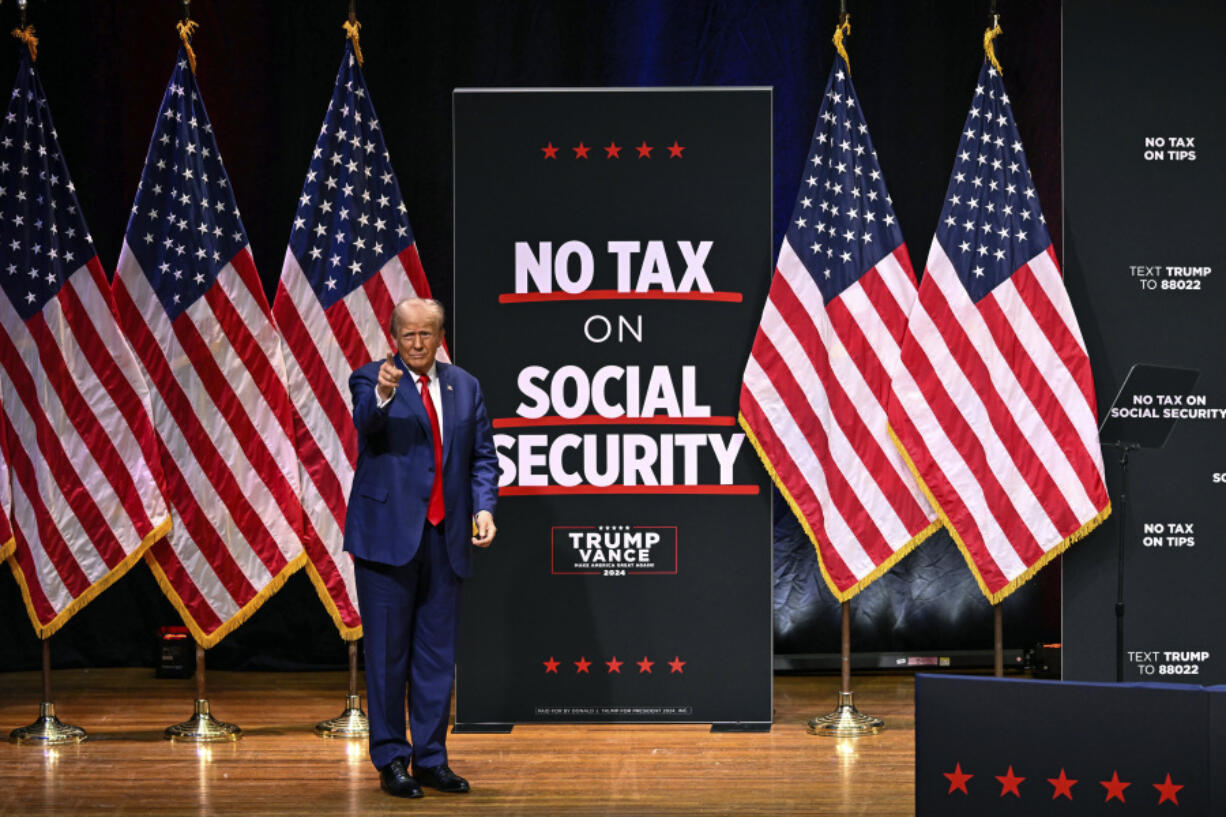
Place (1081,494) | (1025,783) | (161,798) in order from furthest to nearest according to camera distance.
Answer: (1081,494) < (161,798) < (1025,783)

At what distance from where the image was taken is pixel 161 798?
15.4 feet

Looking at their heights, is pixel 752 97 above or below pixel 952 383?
above

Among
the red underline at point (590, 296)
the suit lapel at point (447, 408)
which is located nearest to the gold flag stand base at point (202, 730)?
the suit lapel at point (447, 408)

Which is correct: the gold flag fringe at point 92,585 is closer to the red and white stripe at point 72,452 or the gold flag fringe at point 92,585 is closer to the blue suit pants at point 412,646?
the red and white stripe at point 72,452

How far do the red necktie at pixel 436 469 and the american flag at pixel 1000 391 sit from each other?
1846mm

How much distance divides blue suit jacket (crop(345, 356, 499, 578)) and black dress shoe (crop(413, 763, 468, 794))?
2.07 ft

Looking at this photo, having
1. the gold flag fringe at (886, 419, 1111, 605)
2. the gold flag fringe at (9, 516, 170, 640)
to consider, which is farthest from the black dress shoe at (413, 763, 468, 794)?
the gold flag fringe at (886, 419, 1111, 605)

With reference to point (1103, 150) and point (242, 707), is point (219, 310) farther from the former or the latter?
point (1103, 150)

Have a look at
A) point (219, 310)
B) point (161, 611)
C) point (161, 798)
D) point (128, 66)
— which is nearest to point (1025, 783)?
point (161, 798)

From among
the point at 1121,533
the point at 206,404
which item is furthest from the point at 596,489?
the point at 1121,533

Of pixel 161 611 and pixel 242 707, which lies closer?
pixel 242 707

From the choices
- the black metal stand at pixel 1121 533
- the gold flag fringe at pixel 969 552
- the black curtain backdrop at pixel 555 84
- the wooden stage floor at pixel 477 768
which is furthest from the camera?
the black curtain backdrop at pixel 555 84

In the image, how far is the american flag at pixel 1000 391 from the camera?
5504mm

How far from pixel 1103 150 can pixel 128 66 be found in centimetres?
443
